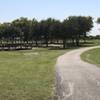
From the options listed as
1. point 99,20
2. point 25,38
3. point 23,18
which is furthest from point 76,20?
point 23,18

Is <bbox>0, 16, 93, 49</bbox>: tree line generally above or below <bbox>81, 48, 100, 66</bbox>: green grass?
above

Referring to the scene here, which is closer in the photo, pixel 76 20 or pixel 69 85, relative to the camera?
pixel 69 85

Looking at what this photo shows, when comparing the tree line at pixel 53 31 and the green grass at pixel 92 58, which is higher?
the tree line at pixel 53 31

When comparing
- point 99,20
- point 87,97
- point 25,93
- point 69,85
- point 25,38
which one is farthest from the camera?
point 25,38

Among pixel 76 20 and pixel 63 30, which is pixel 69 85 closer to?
pixel 63 30

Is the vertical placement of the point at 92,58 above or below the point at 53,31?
below

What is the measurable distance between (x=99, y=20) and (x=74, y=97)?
88.5 meters

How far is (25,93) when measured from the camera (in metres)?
14.3

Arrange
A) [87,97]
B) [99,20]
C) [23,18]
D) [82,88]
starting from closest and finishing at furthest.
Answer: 1. [87,97]
2. [82,88]
3. [99,20]
4. [23,18]

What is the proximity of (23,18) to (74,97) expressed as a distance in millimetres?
125755

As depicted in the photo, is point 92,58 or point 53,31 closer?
point 92,58

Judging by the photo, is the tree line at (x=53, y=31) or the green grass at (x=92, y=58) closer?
the green grass at (x=92, y=58)

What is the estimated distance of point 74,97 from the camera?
1310 centimetres

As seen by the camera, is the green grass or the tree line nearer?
the green grass
